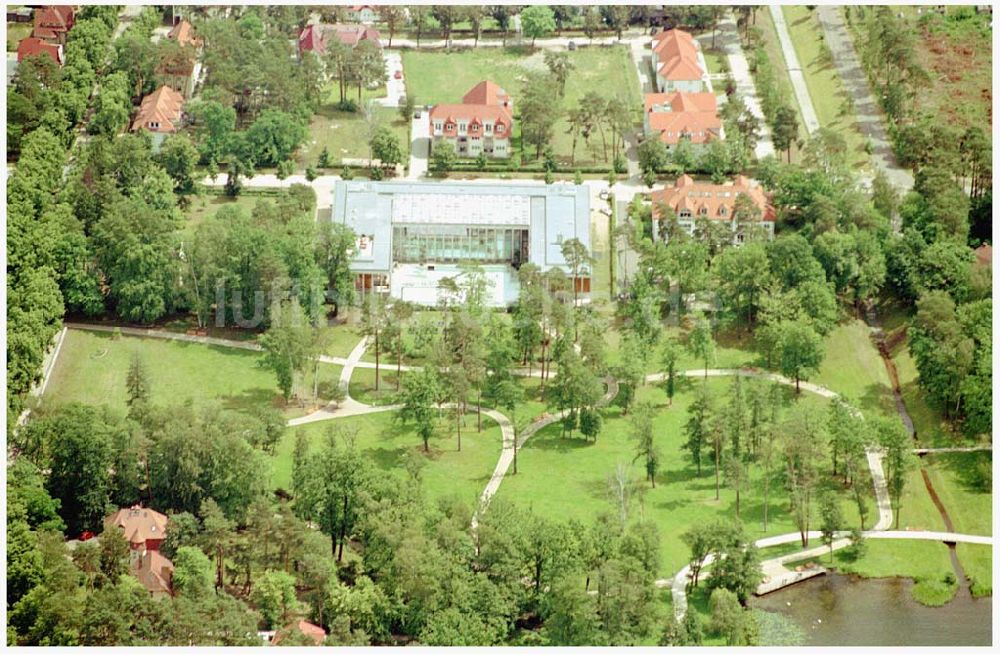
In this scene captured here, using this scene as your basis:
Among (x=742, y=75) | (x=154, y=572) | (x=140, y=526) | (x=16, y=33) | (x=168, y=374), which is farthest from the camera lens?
(x=16, y=33)

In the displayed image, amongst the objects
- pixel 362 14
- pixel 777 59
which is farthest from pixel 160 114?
pixel 777 59

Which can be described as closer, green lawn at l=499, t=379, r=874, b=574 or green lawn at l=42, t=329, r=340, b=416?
green lawn at l=499, t=379, r=874, b=574

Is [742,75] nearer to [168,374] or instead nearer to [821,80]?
[821,80]

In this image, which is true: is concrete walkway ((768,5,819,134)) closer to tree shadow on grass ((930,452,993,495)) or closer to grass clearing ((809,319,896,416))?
grass clearing ((809,319,896,416))

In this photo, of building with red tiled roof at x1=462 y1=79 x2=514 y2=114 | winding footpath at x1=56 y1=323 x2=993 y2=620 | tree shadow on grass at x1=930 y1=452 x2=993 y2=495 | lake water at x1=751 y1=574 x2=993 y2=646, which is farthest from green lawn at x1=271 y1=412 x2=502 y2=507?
building with red tiled roof at x1=462 y1=79 x2=514 y2=114

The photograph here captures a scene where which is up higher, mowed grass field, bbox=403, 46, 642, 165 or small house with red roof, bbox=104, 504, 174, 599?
mowed grass field, bbox=403, 46, 642, 165

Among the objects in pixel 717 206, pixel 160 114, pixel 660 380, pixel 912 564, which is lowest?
pixel 912 564
